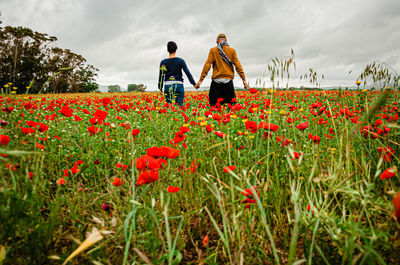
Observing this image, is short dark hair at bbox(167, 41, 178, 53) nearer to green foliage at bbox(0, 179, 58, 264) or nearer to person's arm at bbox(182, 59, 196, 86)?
person's arm at bbox(182, 59, 196, 86)

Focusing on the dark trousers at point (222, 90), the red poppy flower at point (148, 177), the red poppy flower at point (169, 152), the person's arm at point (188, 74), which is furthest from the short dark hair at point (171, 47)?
the red poppy flower at point (148, 177)

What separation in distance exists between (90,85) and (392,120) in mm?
49343

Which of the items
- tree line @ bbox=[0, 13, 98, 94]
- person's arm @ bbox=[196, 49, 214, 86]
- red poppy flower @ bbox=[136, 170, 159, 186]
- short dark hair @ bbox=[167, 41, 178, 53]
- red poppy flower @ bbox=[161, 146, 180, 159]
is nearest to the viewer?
red poppy flower @ bbox=[136, 170, 159, 186]

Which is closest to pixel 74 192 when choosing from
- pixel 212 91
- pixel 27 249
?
pixel 27 249

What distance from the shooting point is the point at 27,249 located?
3.24 feet

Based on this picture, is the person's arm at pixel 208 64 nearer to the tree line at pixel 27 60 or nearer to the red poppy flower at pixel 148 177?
the red poppy flower at pixel 148 177

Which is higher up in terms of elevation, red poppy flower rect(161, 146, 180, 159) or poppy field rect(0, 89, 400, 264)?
red poppy flower rect(161, 146, 180, 159)

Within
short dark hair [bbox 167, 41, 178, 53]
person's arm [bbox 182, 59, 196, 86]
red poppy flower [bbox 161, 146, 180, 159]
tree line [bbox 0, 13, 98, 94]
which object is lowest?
red poppy flower [bbox 161, 146, 180, 159]

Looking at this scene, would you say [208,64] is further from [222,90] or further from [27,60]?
[27,60]

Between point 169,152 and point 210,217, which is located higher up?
point 169,152

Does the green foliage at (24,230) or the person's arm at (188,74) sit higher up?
the person's arm at (188,74)

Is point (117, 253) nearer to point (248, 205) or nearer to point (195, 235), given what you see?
point (195, 235)

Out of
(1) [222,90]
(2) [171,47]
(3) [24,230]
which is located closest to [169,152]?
(3) [24,230]

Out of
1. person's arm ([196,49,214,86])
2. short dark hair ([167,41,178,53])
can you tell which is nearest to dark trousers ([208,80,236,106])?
person's arm ([196,49,214,86])
